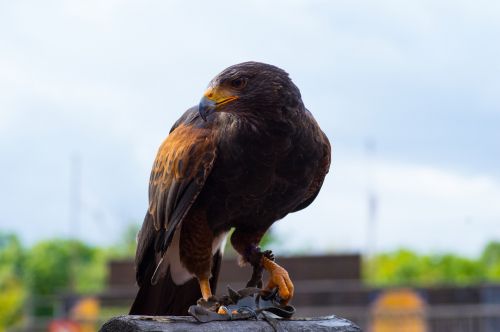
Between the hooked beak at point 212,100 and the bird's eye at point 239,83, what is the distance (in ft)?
0.17

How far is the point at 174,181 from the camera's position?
4129 millimetres

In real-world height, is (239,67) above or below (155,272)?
above

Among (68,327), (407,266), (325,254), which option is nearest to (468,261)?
(407,266)

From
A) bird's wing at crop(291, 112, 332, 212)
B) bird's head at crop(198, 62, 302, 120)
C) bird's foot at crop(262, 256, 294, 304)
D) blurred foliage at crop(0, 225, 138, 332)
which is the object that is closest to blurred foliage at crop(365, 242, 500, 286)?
blurred foliage at crop(0, 225, 138, 332)

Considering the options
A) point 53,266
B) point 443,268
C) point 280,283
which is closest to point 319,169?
point 280,283

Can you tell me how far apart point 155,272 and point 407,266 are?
3578 cm

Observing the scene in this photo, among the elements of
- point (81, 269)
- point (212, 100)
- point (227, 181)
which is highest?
point (212, 100)

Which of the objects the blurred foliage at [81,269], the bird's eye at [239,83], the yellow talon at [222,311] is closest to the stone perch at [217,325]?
the yellow talon at [222,311]

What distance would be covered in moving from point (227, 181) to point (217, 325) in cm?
84

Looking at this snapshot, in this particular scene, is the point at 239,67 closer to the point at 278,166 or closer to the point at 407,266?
the point at 278,166

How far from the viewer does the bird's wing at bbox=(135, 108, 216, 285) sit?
13.3 feet

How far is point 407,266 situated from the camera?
3922cm

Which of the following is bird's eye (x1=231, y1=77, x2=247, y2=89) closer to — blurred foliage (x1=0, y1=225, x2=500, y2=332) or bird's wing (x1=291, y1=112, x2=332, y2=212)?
bird's wing (x1=291, y1=112, x2=332, y2=212)

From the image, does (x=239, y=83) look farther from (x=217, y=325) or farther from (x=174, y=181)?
(x=217, y=325)
